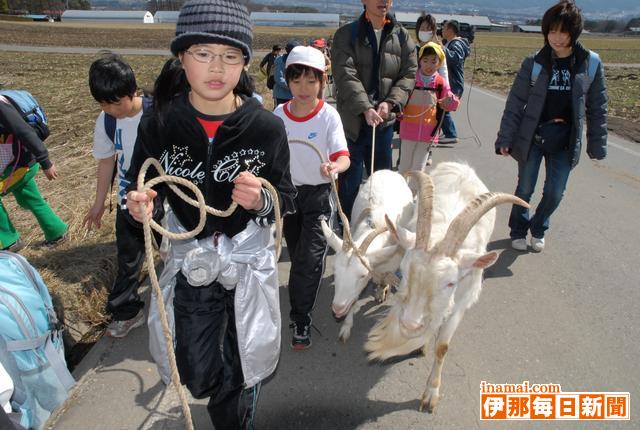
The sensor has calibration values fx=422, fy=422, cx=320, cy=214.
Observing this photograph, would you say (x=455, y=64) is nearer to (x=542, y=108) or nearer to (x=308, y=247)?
(x=542, y=108)

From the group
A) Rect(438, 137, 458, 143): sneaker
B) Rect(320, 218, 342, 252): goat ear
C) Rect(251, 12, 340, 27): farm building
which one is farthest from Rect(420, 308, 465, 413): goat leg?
Rect(251, 12, 340, 27): farm building

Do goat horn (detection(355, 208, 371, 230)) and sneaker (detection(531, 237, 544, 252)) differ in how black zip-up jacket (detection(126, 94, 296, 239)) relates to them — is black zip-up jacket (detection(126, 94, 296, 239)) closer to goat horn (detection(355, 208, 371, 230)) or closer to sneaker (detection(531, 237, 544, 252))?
goat horn (detection(355, 208, 371, 230))

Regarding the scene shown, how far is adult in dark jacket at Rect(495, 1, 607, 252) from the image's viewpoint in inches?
165

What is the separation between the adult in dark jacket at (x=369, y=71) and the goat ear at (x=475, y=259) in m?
1.87

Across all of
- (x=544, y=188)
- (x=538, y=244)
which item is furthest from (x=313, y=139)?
(x=538, y=244)

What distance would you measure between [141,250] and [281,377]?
1551 millimetres

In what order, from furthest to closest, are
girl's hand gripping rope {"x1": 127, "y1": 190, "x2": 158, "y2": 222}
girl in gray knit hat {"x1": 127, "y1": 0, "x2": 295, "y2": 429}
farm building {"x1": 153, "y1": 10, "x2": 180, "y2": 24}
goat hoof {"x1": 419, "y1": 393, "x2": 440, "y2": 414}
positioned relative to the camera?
farm building {"x1": 153, "y1": 10, "x2": 180, "y2": 24}
goat hoof {"x1": 419, "y1": 393, "x2": 440, "y2": 414}
girl in gray knit hat {"x1": 127, "y1": 0, "x2": 295, "y2": 429}
girl's hand gripping rope {"x1": 127, "y1": 190, "x2": 158, "y2": 222}

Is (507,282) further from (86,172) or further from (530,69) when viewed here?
(86,172)

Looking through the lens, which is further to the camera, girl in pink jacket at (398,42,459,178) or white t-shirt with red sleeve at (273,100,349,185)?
girl in pink jacket at (398,42,459,178)

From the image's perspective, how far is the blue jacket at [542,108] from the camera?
4.26m

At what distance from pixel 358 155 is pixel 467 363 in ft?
7.44

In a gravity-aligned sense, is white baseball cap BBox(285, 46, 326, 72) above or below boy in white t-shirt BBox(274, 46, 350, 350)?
above

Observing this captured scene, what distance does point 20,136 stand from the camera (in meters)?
3.83

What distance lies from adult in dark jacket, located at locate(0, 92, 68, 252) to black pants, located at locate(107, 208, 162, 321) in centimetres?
134
